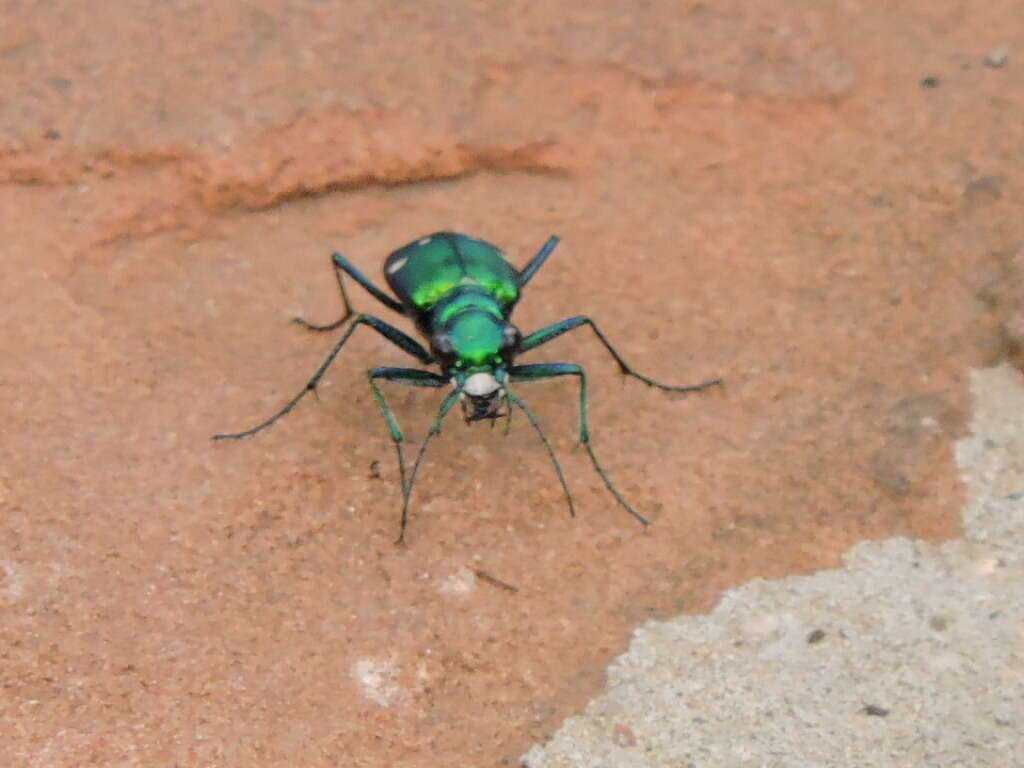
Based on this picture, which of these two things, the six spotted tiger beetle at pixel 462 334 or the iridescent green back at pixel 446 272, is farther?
the iridescent green back at pixel 446 272

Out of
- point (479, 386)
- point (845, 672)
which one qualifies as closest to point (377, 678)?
point (479, 386)

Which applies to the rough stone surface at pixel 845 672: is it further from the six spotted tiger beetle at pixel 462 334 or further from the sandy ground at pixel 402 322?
the six spotted tiger beetle at pixel 462 334

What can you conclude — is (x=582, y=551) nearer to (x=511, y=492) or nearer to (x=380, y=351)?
(x=511, y=492)

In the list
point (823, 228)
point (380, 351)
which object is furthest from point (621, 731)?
point (823, 228)

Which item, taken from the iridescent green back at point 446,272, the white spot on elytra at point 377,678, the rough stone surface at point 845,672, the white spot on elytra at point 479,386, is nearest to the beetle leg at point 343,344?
the iridescent green back at point 446,272

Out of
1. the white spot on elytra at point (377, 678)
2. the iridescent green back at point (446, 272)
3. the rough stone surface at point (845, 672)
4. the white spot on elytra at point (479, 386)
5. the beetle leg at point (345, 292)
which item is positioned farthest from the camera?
the beetle leg at point (345, 292)

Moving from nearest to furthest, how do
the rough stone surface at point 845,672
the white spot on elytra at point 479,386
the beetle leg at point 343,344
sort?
the rough stone surface at point 845,672 → the white spot on elytra at point 479,386 → the beetle leg at point 343,344

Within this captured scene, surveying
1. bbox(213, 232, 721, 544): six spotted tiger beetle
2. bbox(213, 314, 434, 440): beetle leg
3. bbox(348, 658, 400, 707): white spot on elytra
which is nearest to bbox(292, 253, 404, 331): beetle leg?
bbox(213, 232, 721, 544): six spotted tiger beetle

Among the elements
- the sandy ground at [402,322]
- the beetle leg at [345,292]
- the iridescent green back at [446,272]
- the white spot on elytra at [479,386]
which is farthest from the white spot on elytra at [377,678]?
the beetle leg at [345,292]

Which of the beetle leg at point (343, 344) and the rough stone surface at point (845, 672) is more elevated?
the beetle leg at point (343, 344)
